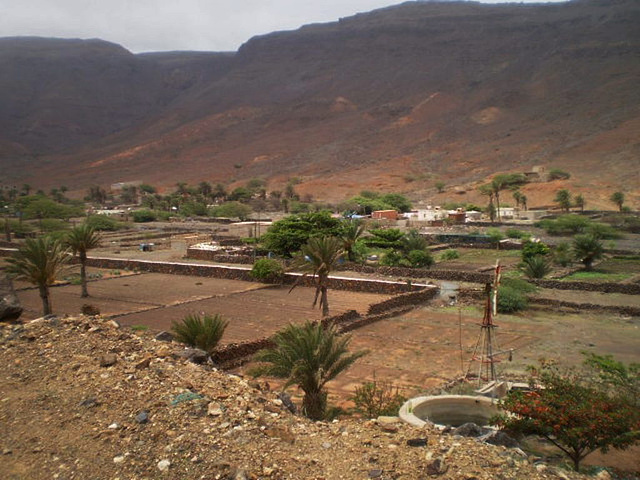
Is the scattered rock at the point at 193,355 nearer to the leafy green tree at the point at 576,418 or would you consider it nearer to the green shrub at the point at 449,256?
the leafy green tree at the point at 576,418

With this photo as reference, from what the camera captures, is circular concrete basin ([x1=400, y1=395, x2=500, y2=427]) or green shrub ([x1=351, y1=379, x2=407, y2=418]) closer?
green shrub ([x1=351, y1=379, x2=407, y2=418])

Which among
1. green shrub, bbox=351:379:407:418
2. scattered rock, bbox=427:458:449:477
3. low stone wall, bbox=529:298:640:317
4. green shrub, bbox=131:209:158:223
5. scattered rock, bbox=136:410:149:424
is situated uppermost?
green shrub, bbox=131:209:158:223

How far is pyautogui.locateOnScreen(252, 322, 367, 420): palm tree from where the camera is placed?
11.3 metres

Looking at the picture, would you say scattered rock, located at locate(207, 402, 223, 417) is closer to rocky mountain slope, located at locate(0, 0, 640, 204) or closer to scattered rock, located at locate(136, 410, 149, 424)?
scattered rock, located at locate(136, 410, 149, 424)

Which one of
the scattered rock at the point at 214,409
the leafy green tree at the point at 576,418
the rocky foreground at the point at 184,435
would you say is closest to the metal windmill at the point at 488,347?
the leafy green tree at the point at 576,418

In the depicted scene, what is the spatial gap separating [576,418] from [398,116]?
445ft

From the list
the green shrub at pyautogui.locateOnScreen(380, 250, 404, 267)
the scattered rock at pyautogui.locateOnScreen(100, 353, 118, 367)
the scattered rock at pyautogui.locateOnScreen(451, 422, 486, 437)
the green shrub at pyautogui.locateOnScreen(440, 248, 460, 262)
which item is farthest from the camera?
the green shrub at pyautogui.locateOnScreen(440, 248, 460, 262)

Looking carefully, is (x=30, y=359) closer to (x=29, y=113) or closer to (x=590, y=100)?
(x=590, y=100)

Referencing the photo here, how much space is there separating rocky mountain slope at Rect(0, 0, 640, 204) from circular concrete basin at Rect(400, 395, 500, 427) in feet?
228

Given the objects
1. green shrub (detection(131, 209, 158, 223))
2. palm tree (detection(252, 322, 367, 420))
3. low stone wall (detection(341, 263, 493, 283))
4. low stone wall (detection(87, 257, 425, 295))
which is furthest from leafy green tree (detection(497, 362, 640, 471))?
green shrub (detection(131, 209, 158, 223))

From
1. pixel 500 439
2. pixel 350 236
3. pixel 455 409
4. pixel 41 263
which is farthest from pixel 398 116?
pixel 500 439

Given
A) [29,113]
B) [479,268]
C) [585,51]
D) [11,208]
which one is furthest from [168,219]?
[29,113]

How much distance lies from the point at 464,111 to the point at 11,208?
92.3m

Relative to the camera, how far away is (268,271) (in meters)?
30.1
